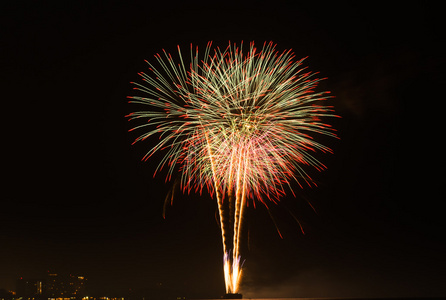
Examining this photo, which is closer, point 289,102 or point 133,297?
point 289,102

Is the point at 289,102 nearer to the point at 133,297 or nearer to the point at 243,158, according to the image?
the point at 243,158

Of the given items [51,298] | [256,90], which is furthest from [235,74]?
[51,298]

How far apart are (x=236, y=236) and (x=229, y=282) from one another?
211 cm

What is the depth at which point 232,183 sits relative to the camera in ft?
81.8

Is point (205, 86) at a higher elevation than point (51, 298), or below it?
higher

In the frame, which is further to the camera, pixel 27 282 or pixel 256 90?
pixel 27 282

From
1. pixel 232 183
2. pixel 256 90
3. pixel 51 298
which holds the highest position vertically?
pixel 256 90

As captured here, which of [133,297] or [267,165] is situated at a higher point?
[267,165]

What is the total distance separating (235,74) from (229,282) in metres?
9.34

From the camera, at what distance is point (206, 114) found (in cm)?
2483

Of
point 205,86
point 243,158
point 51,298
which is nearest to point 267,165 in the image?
point 243,158

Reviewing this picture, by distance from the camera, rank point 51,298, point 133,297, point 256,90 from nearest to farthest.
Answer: point 256,90, point 133,297, point 51,298

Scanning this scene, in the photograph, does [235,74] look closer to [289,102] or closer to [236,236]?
[289,102]

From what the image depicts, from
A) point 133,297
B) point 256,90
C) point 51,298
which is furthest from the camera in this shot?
point 51,298
